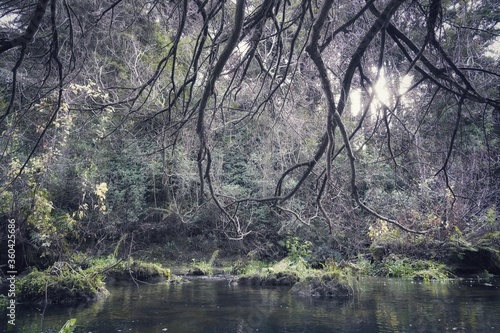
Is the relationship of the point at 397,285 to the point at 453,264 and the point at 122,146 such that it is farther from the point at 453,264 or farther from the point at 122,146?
the point at 122,146

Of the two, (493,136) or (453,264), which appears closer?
(453,264)

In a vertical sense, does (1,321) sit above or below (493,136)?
below

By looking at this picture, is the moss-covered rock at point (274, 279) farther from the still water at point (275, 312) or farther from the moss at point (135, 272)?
the moss at point (135, 272)

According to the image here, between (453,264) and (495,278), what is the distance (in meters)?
1.36

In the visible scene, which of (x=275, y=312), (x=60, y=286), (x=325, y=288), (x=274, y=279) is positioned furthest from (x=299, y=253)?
(x=60, y=286)

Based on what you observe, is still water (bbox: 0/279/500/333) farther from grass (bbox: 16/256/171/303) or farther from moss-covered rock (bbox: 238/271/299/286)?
moss-covered rock (bbox: 238/271/299/286)

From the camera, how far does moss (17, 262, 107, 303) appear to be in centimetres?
700

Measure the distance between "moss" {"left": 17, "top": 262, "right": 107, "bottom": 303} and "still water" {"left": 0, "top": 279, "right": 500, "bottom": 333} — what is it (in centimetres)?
39

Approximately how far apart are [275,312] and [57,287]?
3752mm

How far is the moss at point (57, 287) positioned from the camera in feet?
23.0

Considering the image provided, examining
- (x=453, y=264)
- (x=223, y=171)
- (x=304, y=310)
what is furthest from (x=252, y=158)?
(x=304, y=310)

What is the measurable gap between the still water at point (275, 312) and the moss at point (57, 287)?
393mm

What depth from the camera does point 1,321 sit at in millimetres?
A: 5484

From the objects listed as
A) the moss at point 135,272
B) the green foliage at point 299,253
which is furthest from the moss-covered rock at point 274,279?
the moss at point 135,272
